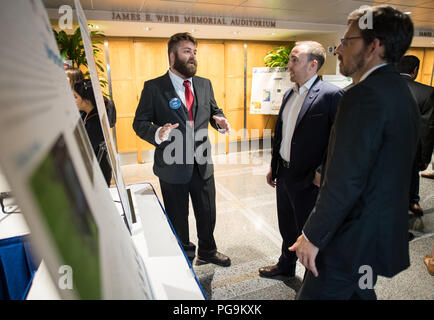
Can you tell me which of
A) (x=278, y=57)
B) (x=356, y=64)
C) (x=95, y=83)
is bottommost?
(x=95, y=83)

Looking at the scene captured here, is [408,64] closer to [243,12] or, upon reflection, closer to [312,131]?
[312,131]

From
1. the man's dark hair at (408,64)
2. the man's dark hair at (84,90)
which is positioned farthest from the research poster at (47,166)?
the man's dark hair at (408,64)

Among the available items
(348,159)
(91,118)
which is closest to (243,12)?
(91,118)

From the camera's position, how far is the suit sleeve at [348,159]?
99 centimetres

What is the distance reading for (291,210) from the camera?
2.08 metres

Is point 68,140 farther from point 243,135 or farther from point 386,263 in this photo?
point 243,135

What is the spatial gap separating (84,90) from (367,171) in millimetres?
2211

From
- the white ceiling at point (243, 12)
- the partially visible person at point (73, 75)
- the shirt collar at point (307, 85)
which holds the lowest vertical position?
the shirt collar at point (307, 85)

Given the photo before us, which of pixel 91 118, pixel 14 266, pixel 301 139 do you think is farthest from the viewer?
pixel 91 118

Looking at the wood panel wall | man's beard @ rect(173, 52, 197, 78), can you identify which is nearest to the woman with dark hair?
man's beard @ rect(173, 52, 197, 78)

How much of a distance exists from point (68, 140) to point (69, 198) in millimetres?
95

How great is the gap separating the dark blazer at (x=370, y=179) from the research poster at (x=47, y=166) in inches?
35.8

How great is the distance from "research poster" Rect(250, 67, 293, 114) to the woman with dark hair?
14.6ft

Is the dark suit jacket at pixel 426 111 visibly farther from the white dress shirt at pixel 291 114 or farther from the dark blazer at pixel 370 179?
the dark blazer at pixel 370 179
